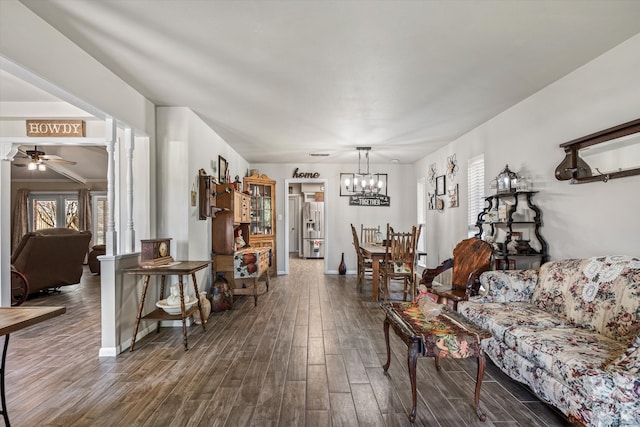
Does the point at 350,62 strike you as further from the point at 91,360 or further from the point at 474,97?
the point at 91,360

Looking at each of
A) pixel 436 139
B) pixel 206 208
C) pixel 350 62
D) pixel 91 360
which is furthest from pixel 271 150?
pixel 91 360

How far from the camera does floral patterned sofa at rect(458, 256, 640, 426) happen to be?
61.1 inches

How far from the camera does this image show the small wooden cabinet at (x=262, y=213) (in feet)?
19.8

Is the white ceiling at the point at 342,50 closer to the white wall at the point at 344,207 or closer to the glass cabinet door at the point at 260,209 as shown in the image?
the glass cabinet door at the point at 260,209

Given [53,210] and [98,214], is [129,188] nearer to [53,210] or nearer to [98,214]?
[98,214]

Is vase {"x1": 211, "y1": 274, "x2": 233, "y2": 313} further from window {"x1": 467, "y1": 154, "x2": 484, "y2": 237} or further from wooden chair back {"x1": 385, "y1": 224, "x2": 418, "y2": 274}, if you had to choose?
window {"x1": 467, "y1": 154, "x2": 484, "y2": 237}

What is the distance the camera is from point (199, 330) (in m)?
3.49

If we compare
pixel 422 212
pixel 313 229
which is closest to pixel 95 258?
pixel 313 229

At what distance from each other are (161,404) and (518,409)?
2.30 meters

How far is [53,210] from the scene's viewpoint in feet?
29.5

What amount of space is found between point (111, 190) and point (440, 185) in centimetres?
495

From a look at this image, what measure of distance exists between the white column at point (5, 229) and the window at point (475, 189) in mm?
5885

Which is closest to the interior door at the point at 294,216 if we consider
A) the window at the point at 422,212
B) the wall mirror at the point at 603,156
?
the window at the point at 422,212

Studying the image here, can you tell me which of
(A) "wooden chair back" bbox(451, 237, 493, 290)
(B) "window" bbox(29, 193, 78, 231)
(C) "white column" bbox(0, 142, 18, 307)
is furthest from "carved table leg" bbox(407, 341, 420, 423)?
(B) "window" bbox(29, 193, 78, 231)
